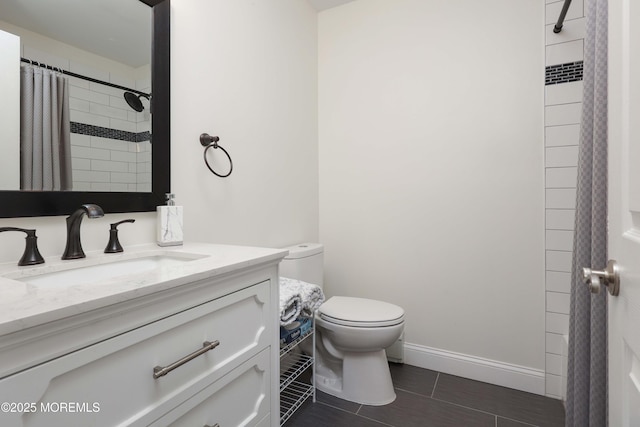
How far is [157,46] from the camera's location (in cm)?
125

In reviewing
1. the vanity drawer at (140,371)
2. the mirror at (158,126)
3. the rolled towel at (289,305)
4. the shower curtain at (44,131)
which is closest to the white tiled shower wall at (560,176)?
the rolled towel at (289,305)

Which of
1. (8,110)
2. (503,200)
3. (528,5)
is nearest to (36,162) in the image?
(8,110)

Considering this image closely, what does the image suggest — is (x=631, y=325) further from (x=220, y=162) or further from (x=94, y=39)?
(x=94, y=39)

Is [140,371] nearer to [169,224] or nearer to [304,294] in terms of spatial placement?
[169,224]

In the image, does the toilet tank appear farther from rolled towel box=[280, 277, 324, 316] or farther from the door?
the door

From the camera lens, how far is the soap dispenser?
3.93 feet

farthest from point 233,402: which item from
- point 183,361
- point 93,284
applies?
point 93,284

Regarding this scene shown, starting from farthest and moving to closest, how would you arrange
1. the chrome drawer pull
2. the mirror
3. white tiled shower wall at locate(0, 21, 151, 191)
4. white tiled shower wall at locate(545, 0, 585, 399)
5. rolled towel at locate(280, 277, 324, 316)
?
white tiled shower wall at locate(545, 0, 585, 399) < rolled towel at locate(280, 277, 324, 316) < the mirror < white tiled shower wall at locate(0, 21, 151, 191) < the chrome drawer pull

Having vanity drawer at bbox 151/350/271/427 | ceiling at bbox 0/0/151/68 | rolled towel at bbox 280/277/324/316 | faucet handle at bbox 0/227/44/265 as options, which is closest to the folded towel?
rolled towel at bbox 280/277/324/316

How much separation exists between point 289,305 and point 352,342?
0.50m

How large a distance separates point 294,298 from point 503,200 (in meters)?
1.30

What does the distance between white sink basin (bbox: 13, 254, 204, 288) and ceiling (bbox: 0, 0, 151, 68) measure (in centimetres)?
70

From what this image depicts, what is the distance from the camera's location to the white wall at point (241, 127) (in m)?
1.33

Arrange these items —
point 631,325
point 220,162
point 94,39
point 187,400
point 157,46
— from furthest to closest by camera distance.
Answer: point 220,162 → point 157,46 → point 94,39 → point 187,400 → point 631,325
